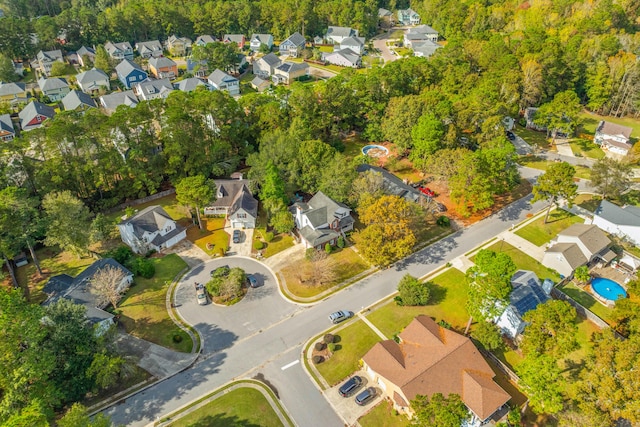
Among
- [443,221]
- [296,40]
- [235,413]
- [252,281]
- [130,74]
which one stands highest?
[296,40]

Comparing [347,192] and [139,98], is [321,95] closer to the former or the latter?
[347,192]

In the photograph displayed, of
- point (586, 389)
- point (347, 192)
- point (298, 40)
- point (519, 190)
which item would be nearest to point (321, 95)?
point (347, 192)

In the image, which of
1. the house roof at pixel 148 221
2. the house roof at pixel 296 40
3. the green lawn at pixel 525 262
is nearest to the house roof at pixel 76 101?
the house roof at pixel 148 221

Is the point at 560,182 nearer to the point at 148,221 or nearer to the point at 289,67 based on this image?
the point at 148,221

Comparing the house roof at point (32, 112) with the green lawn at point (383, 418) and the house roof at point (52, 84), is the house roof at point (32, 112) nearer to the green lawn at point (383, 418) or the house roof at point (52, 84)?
the house roof at point (52, 84)

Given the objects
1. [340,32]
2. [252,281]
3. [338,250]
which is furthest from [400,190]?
[340,32]

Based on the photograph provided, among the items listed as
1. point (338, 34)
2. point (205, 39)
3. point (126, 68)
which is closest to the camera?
point (126, 68)
